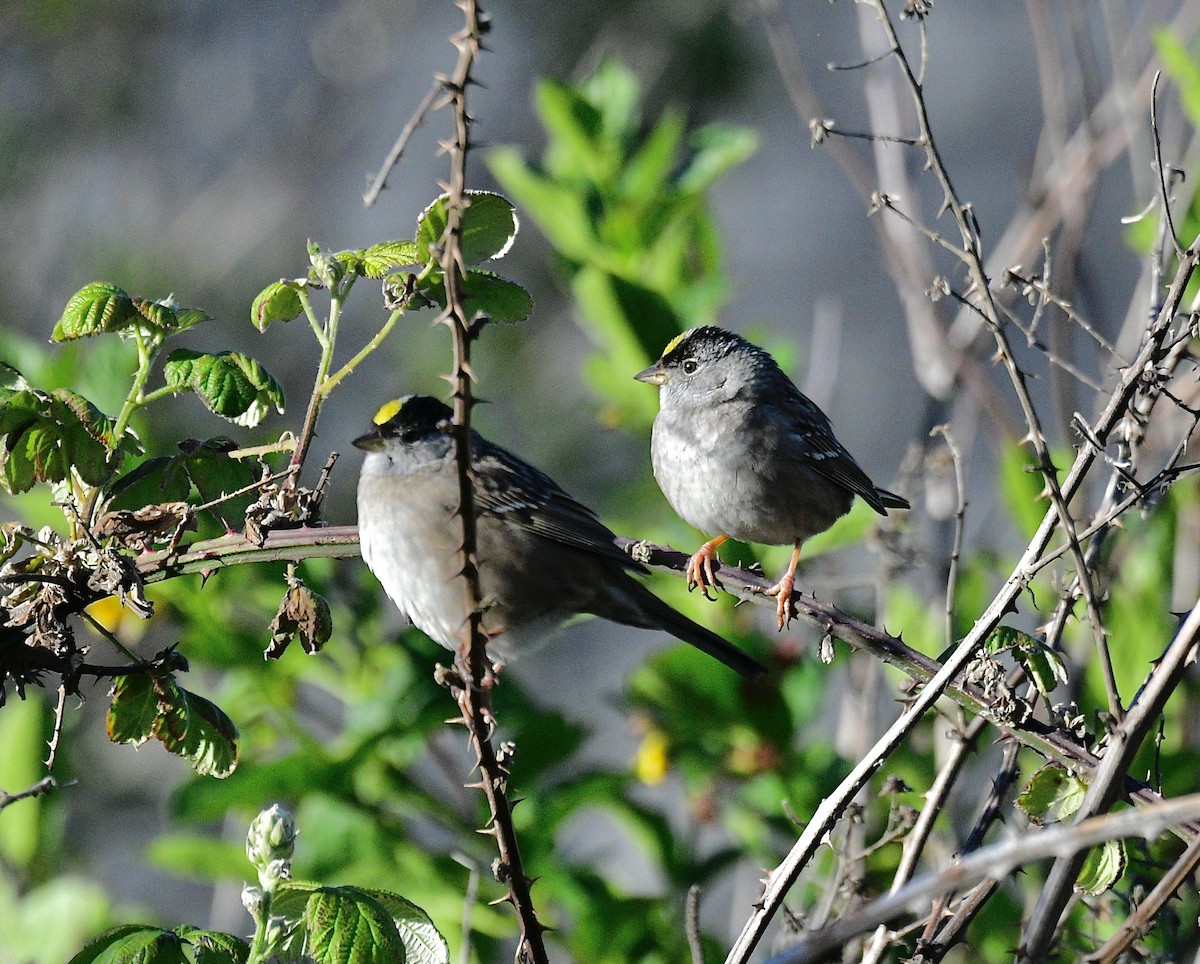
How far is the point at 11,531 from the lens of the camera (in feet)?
6.26

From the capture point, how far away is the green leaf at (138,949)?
1.63 meters

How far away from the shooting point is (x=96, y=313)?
1912 millimetres

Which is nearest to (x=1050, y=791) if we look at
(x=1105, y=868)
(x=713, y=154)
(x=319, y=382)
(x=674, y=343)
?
(x=1105, y=868)

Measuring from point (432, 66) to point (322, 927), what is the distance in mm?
8472

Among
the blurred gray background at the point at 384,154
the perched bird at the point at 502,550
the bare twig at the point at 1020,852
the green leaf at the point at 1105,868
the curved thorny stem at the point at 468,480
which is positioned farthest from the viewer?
the blurred gray background at the point at 384,154

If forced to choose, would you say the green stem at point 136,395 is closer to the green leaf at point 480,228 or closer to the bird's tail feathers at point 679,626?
the green leaf at point 480,228

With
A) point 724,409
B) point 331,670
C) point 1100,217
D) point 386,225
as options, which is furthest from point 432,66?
point 331,670

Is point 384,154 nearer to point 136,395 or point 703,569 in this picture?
point 703,569

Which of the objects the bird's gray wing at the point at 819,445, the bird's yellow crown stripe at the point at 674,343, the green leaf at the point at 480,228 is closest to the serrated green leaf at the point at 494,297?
the green leaf at the point at 480,228

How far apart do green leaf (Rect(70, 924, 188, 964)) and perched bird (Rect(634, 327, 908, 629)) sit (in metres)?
1.95

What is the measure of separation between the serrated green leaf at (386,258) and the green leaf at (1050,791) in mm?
1116

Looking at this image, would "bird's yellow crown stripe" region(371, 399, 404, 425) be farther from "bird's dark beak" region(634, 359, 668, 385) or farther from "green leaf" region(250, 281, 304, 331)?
"green leaf" region(250, 281, 304, 331)

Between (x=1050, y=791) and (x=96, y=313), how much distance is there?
1.48 m

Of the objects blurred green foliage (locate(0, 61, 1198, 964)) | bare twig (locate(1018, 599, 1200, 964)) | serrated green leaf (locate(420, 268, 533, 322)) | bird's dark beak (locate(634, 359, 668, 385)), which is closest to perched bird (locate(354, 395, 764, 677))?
blurred green foliage (locate(0, 61, 1198, 964))
